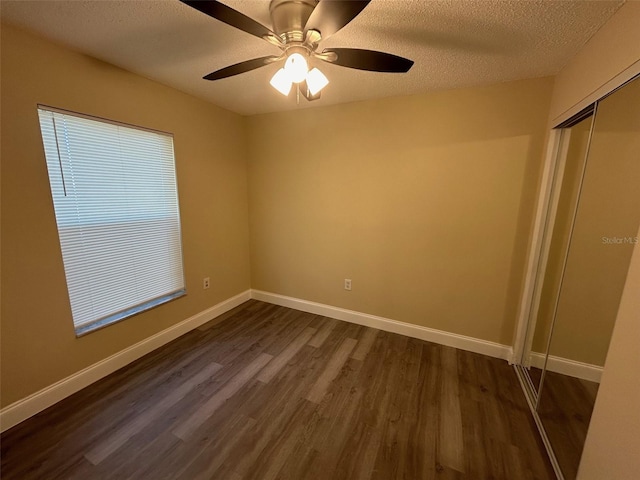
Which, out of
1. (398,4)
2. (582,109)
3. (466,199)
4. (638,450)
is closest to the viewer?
(638,450)

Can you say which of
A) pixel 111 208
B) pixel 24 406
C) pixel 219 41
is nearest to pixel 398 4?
pixel 219 41

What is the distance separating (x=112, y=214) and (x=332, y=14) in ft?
6.67

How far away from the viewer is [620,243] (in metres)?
1.23

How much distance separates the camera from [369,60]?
4.09 ft

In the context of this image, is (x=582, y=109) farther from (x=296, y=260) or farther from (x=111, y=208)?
(x=111, y=208)

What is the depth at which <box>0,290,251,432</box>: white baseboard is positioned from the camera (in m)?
1.58

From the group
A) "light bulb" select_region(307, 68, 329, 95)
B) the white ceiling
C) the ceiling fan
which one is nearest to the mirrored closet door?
the white ceiling

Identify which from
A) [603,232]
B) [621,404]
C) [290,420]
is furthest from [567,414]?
[290,420]

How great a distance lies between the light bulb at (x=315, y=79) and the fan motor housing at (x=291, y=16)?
15 centimetres

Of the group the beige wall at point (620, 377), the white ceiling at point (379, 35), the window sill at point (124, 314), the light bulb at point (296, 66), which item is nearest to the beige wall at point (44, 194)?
the window sill at point (124, 314)

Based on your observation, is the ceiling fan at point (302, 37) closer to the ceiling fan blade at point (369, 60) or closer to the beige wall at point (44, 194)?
the ceiling fan blade at point (369, 60)

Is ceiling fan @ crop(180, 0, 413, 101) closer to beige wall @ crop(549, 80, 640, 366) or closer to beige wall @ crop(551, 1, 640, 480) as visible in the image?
beige wall @ crop(551, 1, 640, 480)

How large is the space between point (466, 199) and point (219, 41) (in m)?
2.14

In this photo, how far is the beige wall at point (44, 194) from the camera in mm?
1483
